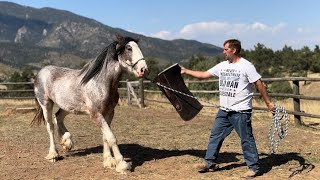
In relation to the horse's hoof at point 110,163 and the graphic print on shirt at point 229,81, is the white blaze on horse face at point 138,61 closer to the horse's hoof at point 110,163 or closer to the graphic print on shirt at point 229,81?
the graphic print on shirt at point 229,81

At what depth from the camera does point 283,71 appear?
4034 centimetres

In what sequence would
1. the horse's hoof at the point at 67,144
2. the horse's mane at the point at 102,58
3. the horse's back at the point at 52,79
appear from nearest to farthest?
the horse's mane at the point at 102,58 < the horse's back at the point at 52,79 < the horse's hoof at the point at 67,144

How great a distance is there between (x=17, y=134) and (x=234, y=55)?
710 centimetres

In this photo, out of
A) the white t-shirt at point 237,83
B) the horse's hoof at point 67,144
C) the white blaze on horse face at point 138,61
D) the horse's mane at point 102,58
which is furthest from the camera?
the horse's hoof at point 67,144

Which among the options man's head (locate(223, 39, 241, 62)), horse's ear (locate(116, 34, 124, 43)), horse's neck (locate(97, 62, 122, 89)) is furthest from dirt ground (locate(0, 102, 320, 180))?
horse's ear (locate(116, 34, 124, 43))

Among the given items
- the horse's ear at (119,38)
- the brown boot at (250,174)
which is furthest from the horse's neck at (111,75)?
the brown boot at (250,174)

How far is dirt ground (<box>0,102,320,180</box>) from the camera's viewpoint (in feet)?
21.5

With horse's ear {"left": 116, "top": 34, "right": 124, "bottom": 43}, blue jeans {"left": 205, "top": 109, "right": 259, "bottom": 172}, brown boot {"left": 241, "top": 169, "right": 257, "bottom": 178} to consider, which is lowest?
brown boot {"left": 241, "top": 169, "right": 257, "bottom": 178}

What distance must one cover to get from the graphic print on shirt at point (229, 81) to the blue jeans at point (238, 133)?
0.29m

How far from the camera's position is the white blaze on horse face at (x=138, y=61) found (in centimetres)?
640

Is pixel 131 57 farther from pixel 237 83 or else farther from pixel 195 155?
pixel 195 155

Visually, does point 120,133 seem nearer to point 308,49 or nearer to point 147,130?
point 147,130

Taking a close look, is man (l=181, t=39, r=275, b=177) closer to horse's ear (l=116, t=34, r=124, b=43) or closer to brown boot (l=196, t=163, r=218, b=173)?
brown boot (l=196, t=163, r=218, b=173)

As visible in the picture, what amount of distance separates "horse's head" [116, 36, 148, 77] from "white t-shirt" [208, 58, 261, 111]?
116 cm
